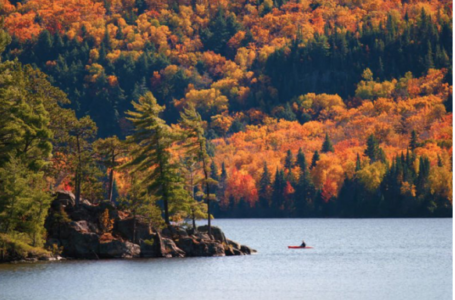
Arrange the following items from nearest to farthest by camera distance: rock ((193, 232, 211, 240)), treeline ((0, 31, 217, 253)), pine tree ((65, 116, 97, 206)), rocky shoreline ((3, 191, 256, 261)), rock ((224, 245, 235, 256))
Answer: treeline ((0, 31, 217, 253))
rocky shoreline ((3, 191, 256, 261))
pine tree ((65, 116, 97, 206))
rock ((193, 232, 211, 240))
rock ((224, 245, 235, 256))

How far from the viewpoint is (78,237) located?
95.3 meters

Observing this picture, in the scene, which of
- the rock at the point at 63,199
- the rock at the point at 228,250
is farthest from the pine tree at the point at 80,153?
the rock at the point at 228,250

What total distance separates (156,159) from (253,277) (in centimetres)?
2158

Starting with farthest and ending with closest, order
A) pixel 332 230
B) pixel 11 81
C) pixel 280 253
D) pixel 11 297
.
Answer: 1. pixel 332 230
2. pixel 280 253
3. pixel 11 81
4. pixel 11 297

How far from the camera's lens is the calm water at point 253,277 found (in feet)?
246

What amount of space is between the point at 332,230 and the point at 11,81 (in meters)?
93.2

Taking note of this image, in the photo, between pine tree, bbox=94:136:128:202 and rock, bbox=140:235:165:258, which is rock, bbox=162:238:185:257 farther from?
pine tree, bbox=94:136:128:202

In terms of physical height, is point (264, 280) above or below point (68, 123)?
below

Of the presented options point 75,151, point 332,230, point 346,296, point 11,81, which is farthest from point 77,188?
point 332,230

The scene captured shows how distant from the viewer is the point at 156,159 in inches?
4085

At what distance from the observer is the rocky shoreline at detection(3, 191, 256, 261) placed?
9525 centimetres

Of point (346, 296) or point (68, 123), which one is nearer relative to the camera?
point (346, 296)

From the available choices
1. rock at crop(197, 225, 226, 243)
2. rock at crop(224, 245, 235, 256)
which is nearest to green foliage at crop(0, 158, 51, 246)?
rock at crop(197, 225, 226, 243)

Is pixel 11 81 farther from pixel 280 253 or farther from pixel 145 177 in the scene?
pixel 280 253
